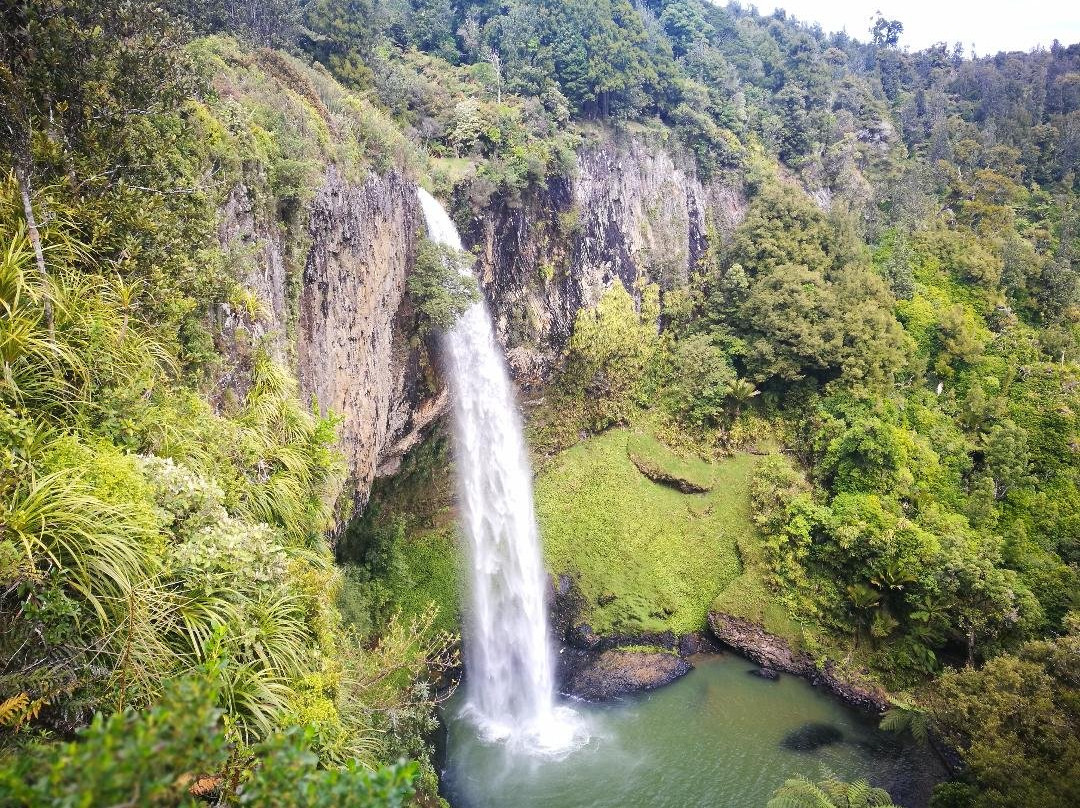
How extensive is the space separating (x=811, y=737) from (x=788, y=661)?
2.36 meters

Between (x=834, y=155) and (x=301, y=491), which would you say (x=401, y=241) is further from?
(x=834, y=155)

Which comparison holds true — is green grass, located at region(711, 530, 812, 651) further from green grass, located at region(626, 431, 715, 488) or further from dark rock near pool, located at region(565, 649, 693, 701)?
green grass, located at region(626, 431, 715, 488)

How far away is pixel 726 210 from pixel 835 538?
52.3 feet

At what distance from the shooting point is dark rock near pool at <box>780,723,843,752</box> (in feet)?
44.9

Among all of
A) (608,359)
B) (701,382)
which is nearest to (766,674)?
(701,382)

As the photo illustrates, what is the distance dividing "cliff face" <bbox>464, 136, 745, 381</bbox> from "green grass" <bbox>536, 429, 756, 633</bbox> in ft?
13.0

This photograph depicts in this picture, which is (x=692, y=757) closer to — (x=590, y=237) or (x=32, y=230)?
(x=32, y=230)

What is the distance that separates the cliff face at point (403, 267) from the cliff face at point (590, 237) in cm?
5

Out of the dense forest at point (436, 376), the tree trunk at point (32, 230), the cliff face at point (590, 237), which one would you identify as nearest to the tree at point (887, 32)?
the dense forest at point (436, 376)

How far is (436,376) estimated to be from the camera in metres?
17.0

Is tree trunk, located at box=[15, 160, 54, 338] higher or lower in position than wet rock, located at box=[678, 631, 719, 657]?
higher

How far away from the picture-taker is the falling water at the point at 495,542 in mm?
15469

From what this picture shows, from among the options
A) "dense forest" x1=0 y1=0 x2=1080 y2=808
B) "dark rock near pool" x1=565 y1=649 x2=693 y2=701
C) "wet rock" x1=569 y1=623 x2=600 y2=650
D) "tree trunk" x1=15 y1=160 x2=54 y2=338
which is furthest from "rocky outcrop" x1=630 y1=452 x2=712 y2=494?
"tree trunk" x1=15 y1=160 x2=54 y2=338

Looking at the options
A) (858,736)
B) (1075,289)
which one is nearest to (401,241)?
(858,736)
